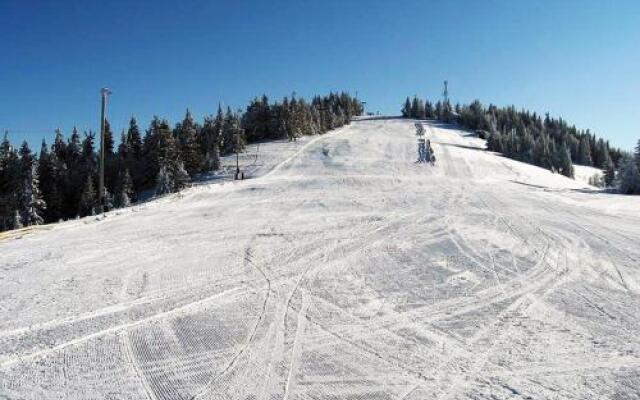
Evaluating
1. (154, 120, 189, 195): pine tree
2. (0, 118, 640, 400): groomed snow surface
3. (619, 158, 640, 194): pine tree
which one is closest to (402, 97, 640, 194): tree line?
(619, 158, 640, 194): pine tree

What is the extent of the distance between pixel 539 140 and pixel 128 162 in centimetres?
7306

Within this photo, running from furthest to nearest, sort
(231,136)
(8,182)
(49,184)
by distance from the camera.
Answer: (231,136) < (49,184) < (8,182)

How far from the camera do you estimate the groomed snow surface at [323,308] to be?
6.77m

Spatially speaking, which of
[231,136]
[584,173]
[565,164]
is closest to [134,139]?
[231,136]

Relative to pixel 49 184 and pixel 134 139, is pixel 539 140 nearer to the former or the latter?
pixel 134 139

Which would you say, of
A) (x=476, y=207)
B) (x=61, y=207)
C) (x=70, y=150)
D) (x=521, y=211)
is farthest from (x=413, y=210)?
(x=70, y=150)

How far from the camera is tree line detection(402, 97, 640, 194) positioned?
6305 centimetres

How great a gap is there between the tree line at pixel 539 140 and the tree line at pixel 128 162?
128 feet

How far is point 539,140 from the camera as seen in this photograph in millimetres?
91938

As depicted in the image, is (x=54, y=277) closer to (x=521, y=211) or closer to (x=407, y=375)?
(x=407, y=375)

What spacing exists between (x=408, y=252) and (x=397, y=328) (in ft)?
19.5

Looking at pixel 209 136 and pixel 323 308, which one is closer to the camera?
pixel 323 308

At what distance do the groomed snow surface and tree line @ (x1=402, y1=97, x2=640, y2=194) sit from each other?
28981 millimetres

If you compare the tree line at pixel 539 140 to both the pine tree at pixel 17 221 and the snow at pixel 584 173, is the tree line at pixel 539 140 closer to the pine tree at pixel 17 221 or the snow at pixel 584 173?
the snow at pixel 584 173
